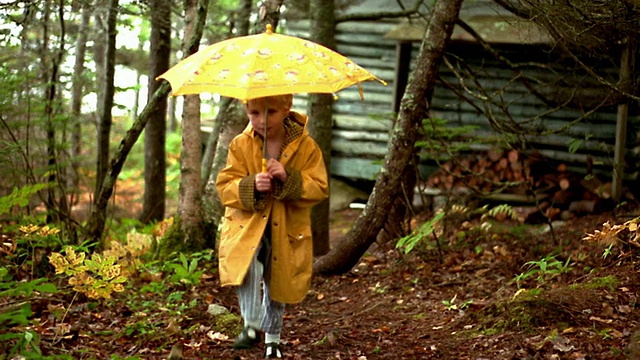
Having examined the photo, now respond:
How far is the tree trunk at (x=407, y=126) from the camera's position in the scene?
760 cm

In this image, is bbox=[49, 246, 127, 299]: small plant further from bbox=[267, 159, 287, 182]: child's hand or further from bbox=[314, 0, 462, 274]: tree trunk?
bbox=[314, 0, 462, 274]: tree trunk

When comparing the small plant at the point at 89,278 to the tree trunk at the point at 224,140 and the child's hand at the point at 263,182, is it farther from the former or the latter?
the tree trunk at the point at 224,140

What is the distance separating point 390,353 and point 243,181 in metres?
1.71

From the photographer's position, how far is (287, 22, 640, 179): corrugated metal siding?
1375cm

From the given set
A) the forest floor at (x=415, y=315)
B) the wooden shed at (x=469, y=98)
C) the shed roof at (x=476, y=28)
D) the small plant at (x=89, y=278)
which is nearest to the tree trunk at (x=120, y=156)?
the forest floor at (x=415, y=315)

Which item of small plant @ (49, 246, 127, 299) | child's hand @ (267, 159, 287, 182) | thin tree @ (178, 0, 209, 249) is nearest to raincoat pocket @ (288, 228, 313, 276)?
child's hand @ (267, 159, 287, 182)

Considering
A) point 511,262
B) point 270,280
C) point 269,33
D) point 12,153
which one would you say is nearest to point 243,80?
point 269,33

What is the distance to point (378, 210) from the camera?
25.9 feet

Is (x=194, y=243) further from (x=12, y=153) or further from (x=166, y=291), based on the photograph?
(x=12, y=153)

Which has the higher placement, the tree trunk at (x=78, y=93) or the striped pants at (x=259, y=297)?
the tree trunk at (x=78, y=93)

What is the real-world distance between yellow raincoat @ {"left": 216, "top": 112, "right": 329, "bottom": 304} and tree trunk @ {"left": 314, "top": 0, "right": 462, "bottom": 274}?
2563 millimetres

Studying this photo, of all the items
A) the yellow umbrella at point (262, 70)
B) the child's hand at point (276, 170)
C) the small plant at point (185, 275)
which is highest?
the yellow umbrella at point (262, 70)

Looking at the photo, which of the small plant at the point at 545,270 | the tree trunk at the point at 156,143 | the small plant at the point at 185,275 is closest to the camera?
the small plant at the point at 545,270

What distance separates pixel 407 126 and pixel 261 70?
3.33m
